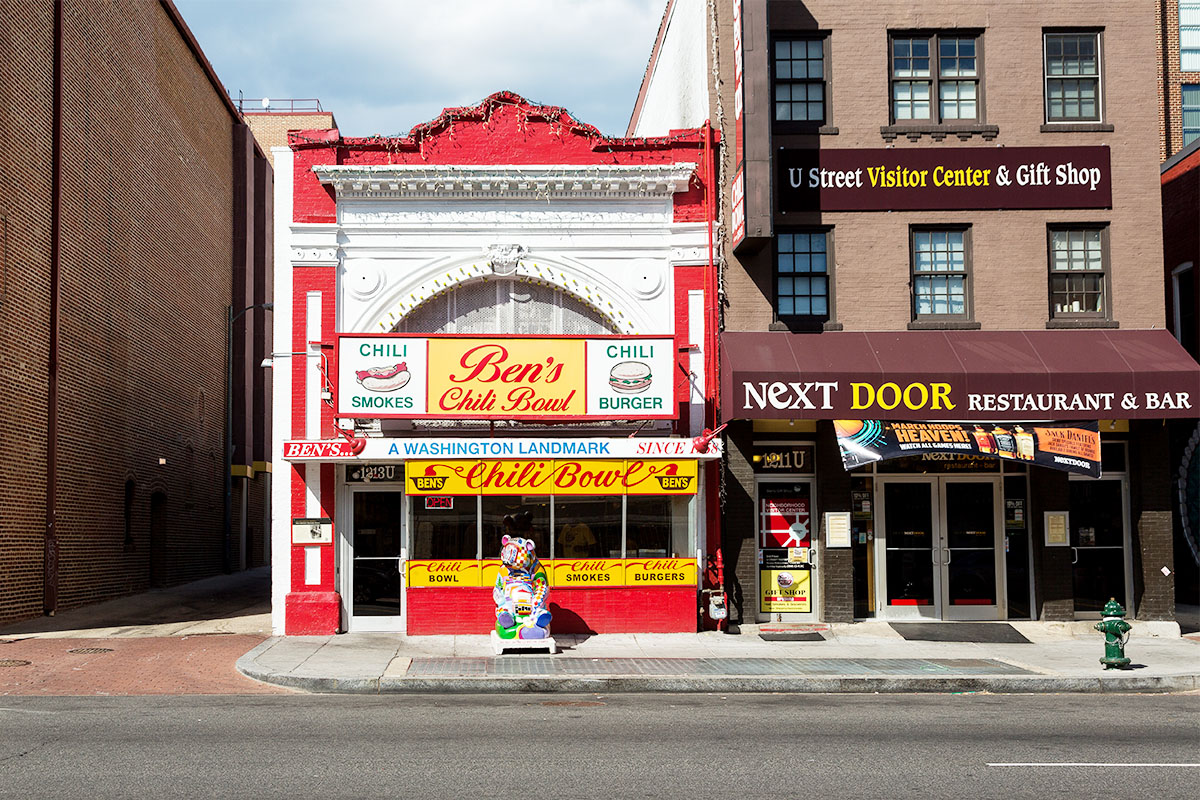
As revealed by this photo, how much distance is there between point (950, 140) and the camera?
17797 mm

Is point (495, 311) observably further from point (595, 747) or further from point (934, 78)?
point (595, 747)

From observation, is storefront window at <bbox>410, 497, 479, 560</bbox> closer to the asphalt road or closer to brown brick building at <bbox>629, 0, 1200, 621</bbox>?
brown brick building at <bbox>629, 0, 1200, 621</bbox>

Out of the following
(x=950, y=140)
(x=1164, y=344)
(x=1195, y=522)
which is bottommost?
(x=1195, y=522)

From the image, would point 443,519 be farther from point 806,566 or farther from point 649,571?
point 806,566

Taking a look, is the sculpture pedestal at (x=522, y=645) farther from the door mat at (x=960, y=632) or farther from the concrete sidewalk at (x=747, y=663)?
the door mat at (x=960, y=632)

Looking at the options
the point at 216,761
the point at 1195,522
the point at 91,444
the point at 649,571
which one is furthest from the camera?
the point at 91,444

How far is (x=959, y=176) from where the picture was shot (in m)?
17.7

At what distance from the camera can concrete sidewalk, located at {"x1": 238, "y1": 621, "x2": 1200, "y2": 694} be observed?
42.9 ft

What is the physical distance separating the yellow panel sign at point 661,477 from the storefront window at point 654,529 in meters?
0.47

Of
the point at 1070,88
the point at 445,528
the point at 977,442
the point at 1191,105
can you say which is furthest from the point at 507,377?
the point at 1191,105

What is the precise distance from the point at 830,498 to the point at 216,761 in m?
11.0

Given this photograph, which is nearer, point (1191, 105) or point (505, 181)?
point (505, 181)

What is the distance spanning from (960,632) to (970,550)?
153 centimetres

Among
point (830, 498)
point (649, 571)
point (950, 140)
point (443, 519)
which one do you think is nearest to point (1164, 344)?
point (950, 140)
